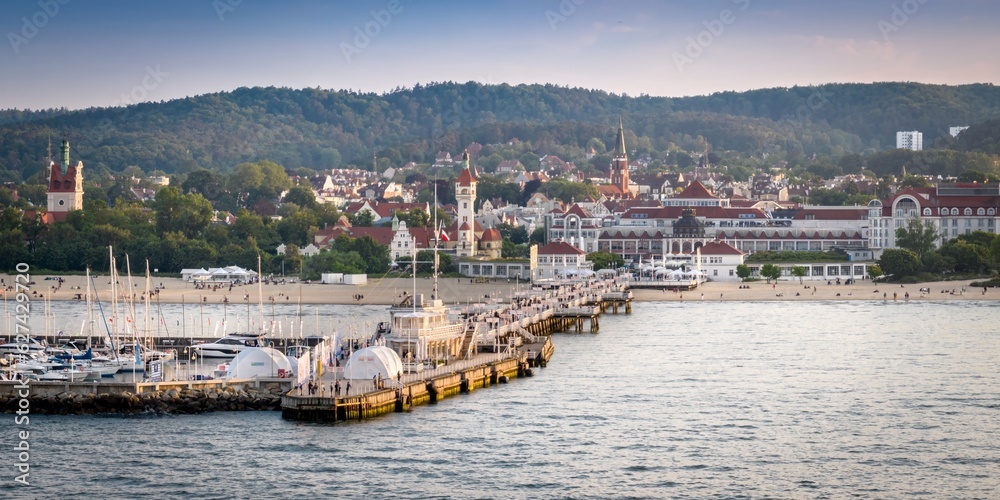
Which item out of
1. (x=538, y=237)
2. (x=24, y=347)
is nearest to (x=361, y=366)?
(x=24, y=347)

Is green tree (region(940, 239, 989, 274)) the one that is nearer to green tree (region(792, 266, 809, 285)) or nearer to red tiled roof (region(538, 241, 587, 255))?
green tree (region(792, 266, 809, 285))

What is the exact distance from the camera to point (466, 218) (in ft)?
327

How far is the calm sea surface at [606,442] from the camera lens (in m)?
33.7

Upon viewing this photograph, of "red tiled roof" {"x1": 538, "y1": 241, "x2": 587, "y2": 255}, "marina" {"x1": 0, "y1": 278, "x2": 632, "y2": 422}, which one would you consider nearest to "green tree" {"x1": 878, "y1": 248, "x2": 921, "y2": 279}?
"red tiled roof" {"x1": 538, "y1": 241, "x2": 587, "y2": 255}

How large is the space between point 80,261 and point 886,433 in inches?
2498

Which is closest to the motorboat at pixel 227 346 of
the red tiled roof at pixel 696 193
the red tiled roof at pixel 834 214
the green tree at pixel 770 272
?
the green tree at pixel 770 272

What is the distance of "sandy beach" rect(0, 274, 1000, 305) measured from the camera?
7962 centimetres

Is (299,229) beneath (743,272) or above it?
above

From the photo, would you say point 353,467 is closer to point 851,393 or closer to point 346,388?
point 346,388

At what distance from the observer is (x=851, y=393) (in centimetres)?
4584

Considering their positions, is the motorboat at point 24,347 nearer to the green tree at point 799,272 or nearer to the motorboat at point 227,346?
the motorboat at point 227,346

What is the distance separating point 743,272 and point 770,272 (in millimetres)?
1825

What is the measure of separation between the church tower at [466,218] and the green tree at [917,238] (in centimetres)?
2445

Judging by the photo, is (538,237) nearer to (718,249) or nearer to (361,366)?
(718,249)
